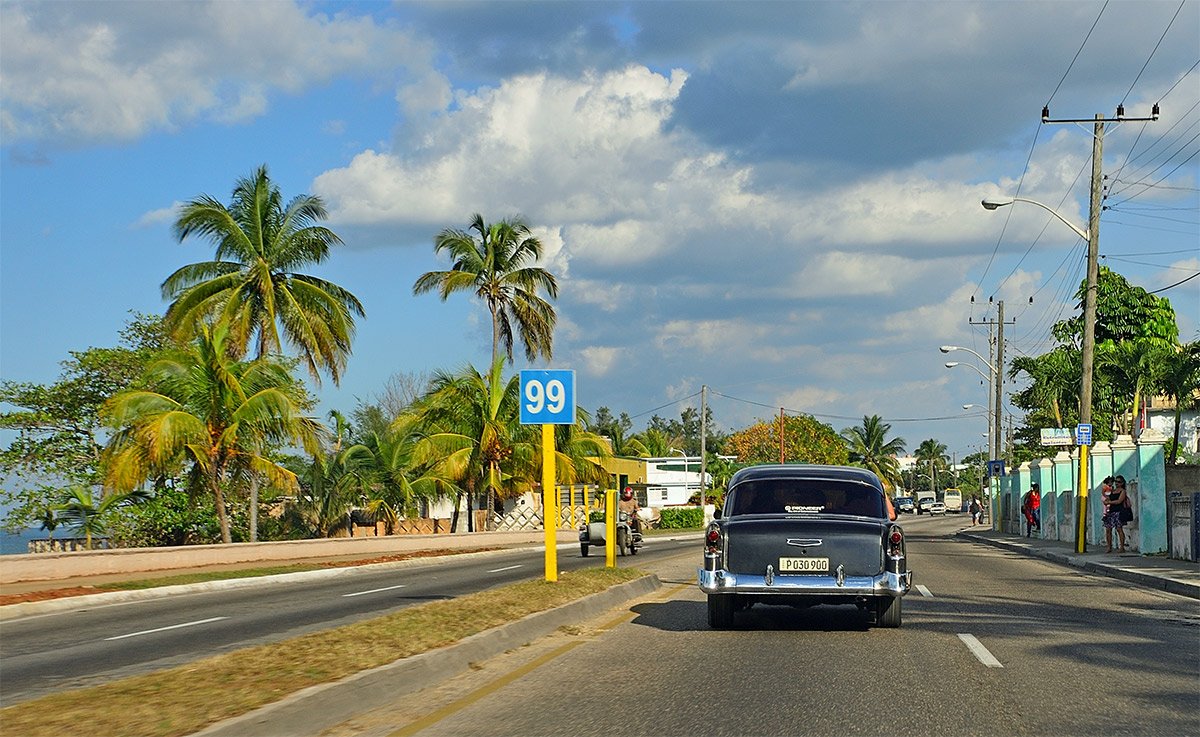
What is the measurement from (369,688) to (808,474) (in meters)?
6.81

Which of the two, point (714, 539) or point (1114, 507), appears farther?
point (1114, 507)

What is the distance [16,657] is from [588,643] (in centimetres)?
583

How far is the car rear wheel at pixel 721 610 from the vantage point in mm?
13781

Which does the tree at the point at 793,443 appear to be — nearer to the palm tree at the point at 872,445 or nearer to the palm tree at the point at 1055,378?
the palm tree at the point at 872,445

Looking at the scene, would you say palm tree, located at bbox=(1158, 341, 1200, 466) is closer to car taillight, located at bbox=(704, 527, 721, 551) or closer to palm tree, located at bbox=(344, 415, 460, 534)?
palm tree, located at bbox=(344, 415, 460, 534)

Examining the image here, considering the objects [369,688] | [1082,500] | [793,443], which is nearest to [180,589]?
[369,688]

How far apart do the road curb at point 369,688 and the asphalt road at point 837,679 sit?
145mm

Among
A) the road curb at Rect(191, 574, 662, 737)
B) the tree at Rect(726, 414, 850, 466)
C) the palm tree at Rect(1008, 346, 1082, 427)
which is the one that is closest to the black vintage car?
the road curb at Rect(191, 574, 662, 737)

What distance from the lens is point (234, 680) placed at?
9227mm

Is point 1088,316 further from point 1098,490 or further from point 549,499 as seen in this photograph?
point 549,499

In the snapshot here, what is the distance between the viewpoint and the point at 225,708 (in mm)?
8109

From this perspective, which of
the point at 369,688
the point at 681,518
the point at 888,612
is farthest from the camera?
the point at 681,518

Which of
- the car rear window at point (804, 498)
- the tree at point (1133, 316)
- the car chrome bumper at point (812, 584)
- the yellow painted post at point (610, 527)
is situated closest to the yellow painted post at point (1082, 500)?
the yellow painted post at point (610, 527)

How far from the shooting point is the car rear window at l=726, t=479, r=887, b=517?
14.1 metres
